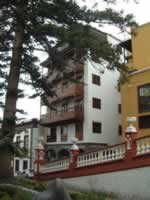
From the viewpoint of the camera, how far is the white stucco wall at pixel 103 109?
3875 centimetres

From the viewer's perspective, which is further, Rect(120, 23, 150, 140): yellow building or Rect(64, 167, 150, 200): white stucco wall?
Rect(120, 23, 150, 140): yellow building

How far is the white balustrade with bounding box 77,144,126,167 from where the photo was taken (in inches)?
682

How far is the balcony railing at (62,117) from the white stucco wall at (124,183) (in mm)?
19471

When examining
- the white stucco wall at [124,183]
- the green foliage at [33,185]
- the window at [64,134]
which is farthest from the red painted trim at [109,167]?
the window at [64,134]

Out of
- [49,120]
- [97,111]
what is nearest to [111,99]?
[97,111]

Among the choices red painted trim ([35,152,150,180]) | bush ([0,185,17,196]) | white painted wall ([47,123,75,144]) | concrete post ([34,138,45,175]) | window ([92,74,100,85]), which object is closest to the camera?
bush ([0,185,17,196])

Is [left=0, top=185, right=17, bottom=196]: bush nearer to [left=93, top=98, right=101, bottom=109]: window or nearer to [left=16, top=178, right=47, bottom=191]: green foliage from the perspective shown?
[left=16, top=178, right=47, bottom=191]: green foliage

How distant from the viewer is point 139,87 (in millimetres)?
28969

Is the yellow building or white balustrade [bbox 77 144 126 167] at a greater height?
the yellow building

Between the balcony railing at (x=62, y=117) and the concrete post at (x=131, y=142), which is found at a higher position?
the balcony railing at (x=62, y=117)

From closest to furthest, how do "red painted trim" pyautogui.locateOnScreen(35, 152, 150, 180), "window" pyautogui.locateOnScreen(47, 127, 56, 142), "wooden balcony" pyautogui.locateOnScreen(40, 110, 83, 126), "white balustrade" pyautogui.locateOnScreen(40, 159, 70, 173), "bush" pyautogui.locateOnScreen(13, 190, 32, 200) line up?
"bush" pyautogui.locateOnScreen(13, 190, 32, 200) < "red painted trim" pyautogui.locateOnScreen(35, 152, 150, 180) < "white balustrade" pyautogui.locateOnScreen(40, 159, 70, 173) < "wooden balcony" pyautogui.locateOnScreen(40, 110, 83, 126) < "window" pyautogui.locateOnScreen(47, 127, 56, 142)

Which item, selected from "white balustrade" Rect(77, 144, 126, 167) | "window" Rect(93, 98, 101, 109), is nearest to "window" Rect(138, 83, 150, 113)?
"white balustrade" Rect(77, 144, 126, 167)

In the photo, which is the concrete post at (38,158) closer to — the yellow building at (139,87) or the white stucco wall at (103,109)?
the yellow building at (139,87)

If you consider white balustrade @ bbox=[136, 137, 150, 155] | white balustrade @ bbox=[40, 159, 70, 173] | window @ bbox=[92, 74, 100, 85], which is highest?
window @ bbox=[92, 74, 100, 85]
